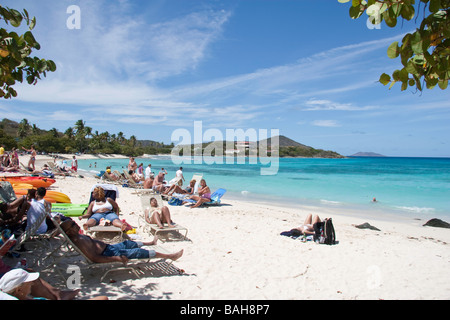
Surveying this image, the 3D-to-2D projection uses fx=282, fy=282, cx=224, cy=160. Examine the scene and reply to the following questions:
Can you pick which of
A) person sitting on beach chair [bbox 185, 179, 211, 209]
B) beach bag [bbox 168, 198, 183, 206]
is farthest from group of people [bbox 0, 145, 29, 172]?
person sitting on beach chair [bbox 185, 179, 211, 209]

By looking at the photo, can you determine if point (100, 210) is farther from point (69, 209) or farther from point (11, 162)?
point (11, 162)

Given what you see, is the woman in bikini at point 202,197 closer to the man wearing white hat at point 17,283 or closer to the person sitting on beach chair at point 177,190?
the person sitting on beach chair at point 177,190

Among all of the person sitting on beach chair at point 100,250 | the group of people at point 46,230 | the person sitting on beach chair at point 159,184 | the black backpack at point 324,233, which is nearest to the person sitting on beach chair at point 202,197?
the person sitting on beach chair at point 159,184

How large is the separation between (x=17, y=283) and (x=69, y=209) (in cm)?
511

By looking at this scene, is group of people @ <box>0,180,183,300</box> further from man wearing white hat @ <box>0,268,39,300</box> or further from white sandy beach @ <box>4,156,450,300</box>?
white sandy beach @ <box>4,156,450,300</box>

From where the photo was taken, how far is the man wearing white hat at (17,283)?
2.36 meters

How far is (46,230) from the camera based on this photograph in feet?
15.2

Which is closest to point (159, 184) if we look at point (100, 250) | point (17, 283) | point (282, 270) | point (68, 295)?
point (100, 250)

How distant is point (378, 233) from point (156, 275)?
639cm

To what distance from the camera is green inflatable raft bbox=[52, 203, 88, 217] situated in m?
6.87

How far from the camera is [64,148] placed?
2486 inches
